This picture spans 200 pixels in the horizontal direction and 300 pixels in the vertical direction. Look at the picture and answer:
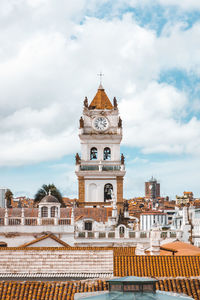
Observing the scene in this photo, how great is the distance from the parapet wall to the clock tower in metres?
34.3

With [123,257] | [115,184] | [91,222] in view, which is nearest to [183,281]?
[123,257]

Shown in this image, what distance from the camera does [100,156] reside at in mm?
60812

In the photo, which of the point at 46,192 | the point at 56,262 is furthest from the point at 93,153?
the point at 56,262

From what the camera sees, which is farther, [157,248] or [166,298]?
→ [157,248]

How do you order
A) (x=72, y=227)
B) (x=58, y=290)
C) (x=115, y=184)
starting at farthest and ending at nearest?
1. (x=115, y=184)
2. (x=72, y=227)
3. (x=58, y=290)

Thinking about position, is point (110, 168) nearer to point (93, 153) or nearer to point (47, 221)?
point (93, 153)

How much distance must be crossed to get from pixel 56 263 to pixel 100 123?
41.0 meters

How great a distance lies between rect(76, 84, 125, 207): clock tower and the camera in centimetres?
5919

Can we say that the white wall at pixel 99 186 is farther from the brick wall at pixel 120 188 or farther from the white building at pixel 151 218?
the white building at pixel 151 218

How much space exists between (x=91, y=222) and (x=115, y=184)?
446 inches

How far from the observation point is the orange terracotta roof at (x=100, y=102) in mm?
63438

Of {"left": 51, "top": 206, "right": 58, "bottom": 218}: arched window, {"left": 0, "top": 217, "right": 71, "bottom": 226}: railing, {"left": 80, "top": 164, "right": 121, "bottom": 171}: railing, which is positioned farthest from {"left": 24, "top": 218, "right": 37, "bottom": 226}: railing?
{"left": 80, "top": 164, "right": 121, "bottom": 171}: railing

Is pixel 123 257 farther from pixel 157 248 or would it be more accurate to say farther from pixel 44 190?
pixel 44 190

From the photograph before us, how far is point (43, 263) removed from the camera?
22.2 meters
